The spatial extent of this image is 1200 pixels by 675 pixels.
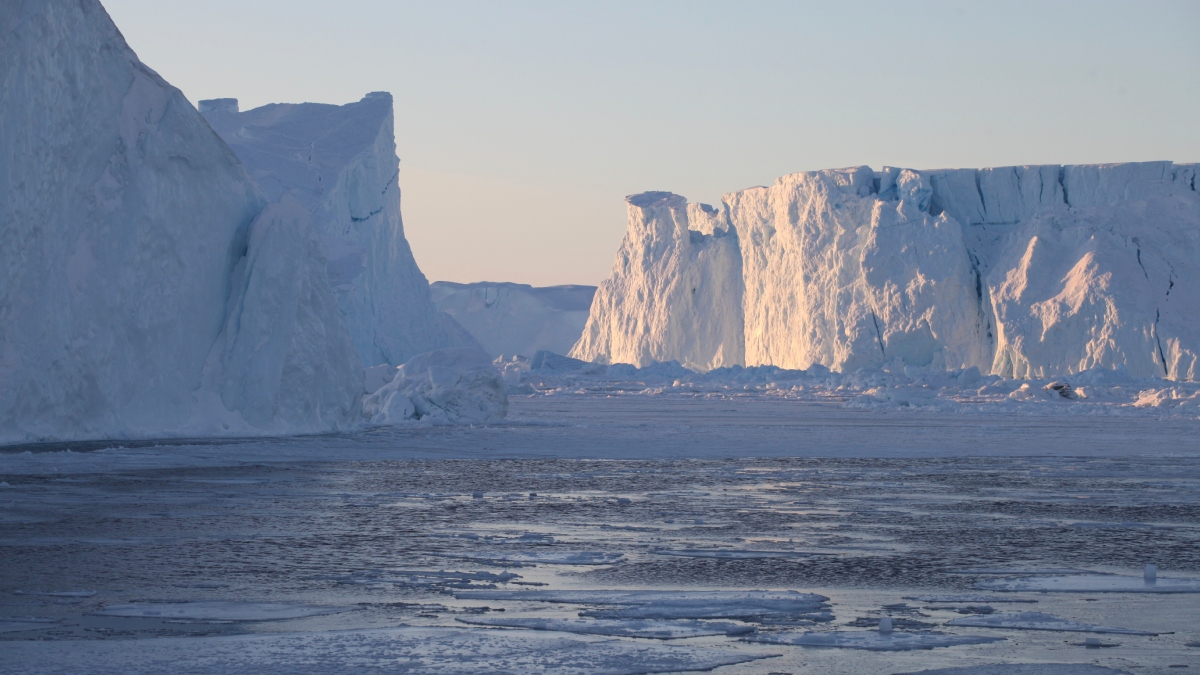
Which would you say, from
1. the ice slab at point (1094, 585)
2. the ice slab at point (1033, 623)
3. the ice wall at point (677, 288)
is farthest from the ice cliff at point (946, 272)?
the ice slab at point (1033, 623)

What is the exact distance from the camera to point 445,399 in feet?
61.5

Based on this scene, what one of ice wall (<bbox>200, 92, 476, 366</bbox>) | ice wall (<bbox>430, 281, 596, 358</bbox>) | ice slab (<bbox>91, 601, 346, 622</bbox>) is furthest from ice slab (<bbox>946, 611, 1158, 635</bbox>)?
ice wall (<bbox>430, 281, 596, 358</bbox>)

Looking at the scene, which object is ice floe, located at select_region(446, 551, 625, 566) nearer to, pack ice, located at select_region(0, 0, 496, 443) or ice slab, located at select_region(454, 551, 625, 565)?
ice slab, located at select_region(454, 551, 625, 565)

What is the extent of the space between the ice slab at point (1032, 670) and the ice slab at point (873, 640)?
301mm

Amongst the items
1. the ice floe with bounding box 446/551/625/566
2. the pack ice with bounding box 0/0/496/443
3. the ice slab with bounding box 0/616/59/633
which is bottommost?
the ice floe with bounding box 446/551/625/566

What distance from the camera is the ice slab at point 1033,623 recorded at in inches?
168

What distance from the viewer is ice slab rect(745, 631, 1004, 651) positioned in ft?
13.1

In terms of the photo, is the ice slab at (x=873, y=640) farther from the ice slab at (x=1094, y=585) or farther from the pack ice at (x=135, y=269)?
the pack ice at (x=135, y=269)

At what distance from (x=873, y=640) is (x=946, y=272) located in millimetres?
32923

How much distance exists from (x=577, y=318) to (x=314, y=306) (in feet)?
173

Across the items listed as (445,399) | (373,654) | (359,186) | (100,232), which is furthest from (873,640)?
(359,186)

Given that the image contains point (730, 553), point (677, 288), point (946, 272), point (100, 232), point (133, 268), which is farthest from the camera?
point (677, 288)

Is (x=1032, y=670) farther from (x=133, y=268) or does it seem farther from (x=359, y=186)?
(x=359, y=186)

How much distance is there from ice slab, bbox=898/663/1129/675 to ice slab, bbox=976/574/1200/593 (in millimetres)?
1393
